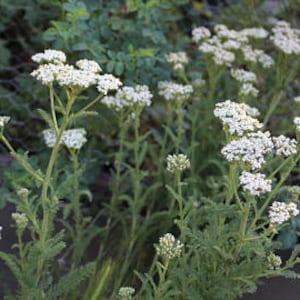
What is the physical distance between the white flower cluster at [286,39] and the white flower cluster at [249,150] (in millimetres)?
773

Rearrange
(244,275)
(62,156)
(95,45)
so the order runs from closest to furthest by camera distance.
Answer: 1. (244,275)
2. (95,45)
3. (62,156)

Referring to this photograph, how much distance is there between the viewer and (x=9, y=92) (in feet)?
9.48

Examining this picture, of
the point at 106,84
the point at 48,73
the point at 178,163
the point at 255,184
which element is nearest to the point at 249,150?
the point at 255,184

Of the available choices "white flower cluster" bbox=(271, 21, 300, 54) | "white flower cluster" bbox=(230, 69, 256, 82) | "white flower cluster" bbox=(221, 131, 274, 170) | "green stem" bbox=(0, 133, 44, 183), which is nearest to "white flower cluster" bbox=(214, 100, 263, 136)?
"white flower cluster" bbox=(221, 131, 274, 170)

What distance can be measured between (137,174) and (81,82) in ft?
1.95

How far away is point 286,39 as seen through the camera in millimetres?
2309

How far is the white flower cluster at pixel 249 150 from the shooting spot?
1520 mm

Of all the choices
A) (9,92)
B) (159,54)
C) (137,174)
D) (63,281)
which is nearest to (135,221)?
(137,174)

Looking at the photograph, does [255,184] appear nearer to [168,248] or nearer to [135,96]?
[168,248]

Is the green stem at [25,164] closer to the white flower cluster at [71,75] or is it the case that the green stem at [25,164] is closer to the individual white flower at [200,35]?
the white flower cluster at [71,75]

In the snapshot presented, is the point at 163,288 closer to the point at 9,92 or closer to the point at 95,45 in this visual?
the point at 95,45

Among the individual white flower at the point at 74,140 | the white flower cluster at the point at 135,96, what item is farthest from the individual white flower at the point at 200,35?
the individual white flower at the point at 74,140

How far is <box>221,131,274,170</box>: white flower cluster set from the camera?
4.99 feet

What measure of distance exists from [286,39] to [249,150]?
34.9 inches
